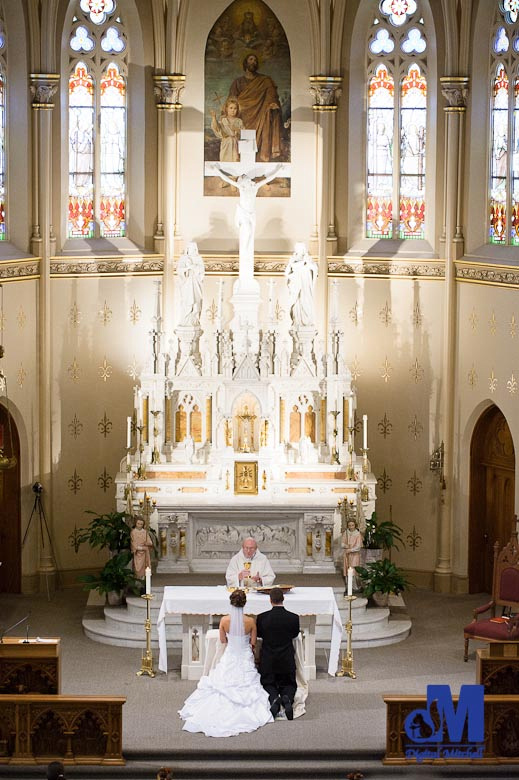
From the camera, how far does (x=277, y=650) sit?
58.1 feet

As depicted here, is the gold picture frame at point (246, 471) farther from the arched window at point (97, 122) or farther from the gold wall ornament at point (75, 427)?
the arched window at point (97, 122)

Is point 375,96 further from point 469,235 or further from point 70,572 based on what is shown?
point 70,572

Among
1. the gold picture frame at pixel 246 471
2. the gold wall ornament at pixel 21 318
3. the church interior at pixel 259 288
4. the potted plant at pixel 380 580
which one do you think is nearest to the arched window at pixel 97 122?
the church interior at pixel 259 288

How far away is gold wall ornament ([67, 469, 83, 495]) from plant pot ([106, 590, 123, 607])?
294 centimetres

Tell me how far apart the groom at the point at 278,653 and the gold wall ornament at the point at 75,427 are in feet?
21.6

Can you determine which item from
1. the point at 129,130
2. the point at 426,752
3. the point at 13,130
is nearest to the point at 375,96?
the point at 129,130

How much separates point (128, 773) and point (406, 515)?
8.46m

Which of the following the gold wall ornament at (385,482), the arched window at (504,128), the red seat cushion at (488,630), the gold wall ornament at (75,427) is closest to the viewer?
the red seat cushion at (488,630)

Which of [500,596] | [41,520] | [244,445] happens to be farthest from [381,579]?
[41,520]

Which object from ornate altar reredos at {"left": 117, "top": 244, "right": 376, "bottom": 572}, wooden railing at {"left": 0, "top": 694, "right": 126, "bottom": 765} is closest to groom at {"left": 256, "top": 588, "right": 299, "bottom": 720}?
wooden railing at {"left": 0, "top": 694, "right": 126, "bottom": 765}

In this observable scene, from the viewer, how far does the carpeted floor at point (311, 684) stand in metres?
17.2

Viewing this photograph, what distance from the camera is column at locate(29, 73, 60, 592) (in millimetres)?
23109

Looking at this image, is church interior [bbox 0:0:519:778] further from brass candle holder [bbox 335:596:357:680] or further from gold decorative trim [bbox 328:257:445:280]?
brass candle holder [bbox 335:596:357:680]

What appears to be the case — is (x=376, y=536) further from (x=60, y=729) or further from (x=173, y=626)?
(x=60, y=729)
